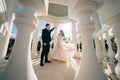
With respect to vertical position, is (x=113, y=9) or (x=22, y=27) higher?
(x=113, y=9)

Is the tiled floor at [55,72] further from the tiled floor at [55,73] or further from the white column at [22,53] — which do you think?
the white column at [22,53]

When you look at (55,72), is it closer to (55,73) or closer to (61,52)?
(55,73)

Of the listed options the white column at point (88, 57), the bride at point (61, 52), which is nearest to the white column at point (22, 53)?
the white column at point (88, 57)

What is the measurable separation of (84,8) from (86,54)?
39cm

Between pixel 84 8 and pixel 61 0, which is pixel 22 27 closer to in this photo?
pixel 84 8

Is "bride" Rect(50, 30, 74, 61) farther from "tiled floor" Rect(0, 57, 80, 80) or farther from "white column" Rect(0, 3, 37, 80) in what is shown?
"white column" Rect(0, 3, 37, 80)

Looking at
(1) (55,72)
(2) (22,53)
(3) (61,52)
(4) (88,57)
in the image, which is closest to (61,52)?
(3) (61,52)

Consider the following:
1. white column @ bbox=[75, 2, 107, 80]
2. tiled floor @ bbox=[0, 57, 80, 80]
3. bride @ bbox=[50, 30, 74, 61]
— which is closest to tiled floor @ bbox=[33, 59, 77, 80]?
tiled floor @ bbox=[0, 57, 80, 80]

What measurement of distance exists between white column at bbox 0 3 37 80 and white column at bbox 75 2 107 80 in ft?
1.24

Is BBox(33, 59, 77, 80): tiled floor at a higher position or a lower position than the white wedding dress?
lower

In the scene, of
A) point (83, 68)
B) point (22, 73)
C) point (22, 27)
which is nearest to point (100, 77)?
point (83, 68)

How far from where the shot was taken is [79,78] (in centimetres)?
62

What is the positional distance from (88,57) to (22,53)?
1.64 ft

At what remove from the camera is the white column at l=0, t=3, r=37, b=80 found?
51 cm
